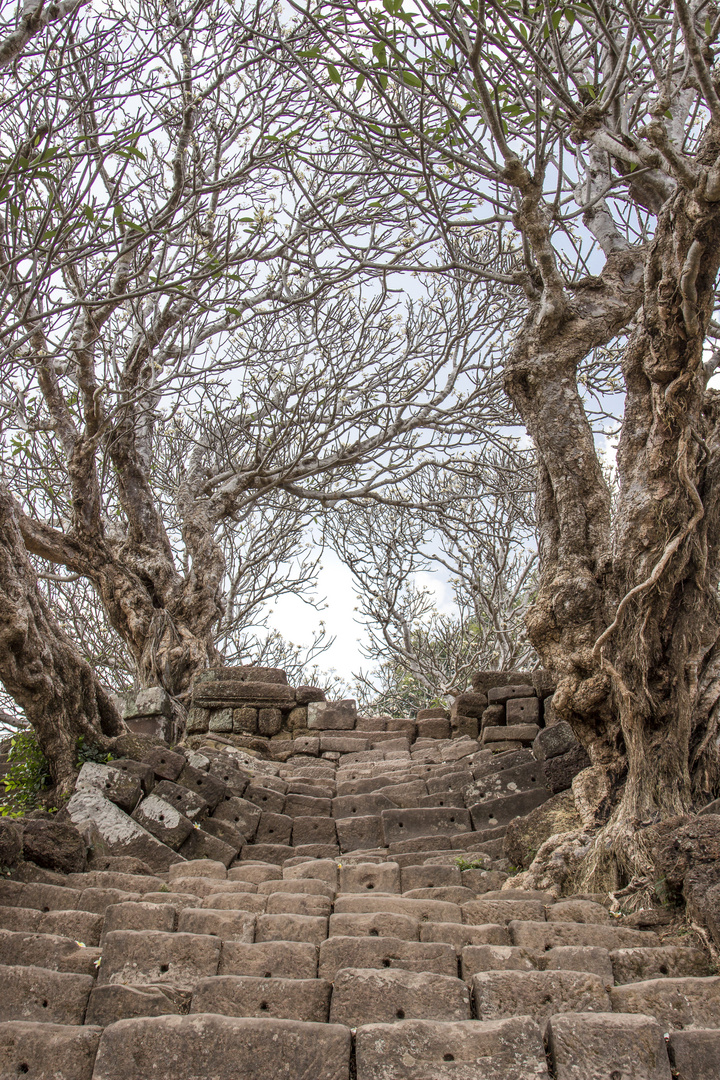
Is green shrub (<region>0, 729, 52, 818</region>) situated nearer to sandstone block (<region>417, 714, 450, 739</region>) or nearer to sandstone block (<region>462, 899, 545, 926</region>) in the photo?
sandstone block (<region>462, 899, 545, 926</region>)

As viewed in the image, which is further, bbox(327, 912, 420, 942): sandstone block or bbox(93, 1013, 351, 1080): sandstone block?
bbox(327, 912, 420, 942): sandstone block

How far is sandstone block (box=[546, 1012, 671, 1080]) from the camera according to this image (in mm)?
1942

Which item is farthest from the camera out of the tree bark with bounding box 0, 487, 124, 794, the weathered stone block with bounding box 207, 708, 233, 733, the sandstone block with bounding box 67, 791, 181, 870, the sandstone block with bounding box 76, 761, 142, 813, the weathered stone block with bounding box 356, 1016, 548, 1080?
the weathered stone block with bounding box 207, 708, 233, 733

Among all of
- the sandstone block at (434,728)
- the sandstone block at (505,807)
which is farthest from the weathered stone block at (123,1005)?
the sandstone block at (434,728)

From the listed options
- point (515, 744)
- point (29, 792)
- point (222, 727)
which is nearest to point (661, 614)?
point (515, 744)

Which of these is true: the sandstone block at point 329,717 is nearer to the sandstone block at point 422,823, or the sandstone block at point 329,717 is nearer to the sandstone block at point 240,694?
the sandstone block at point 240,694

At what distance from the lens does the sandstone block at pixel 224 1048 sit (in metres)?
1.93

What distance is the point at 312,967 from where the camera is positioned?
256cm

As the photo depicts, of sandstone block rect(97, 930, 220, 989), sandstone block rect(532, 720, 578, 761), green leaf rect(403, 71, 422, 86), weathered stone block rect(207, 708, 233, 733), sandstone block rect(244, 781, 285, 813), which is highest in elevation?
green leaf rect(403, 71, 422, 86)

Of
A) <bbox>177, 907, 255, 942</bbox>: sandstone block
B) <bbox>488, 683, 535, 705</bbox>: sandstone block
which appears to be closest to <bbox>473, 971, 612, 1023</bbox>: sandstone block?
<bbox>177, 907, 255, 942</bbox>: sandstone block

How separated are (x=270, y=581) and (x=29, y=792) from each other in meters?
8.03

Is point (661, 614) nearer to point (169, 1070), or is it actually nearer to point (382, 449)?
point (169, 1070)

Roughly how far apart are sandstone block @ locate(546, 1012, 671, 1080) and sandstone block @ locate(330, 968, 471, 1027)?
353 mm

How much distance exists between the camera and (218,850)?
4.39 m
